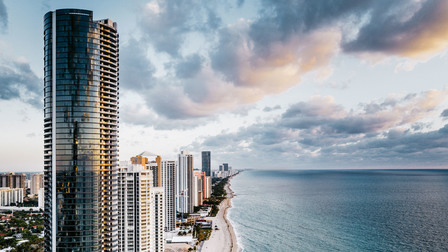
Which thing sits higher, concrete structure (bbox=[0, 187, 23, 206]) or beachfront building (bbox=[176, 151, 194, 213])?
beachfront building (bbox=[176, 151, 194, 213])

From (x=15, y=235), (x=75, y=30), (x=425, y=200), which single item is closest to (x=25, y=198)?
(x=15, y=235)

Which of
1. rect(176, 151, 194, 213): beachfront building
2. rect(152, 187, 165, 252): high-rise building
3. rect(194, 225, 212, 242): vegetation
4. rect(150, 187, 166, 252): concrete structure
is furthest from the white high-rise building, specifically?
rect(176, 151, 194, 213): beachfront building

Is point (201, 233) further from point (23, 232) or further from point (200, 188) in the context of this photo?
point (200, 188)

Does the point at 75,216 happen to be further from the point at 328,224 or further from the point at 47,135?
the point at 328,224

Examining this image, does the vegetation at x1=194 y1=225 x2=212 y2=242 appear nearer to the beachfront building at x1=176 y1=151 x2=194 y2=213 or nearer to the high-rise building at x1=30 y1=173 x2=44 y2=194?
the beachfront building at x1=176 y1=151 x2=194 y2=213

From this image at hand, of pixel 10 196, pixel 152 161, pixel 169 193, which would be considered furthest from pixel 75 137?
pixel 10 196

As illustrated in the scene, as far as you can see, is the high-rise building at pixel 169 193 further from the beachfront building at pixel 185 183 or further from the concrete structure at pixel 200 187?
the concrete structure at pixel 200 187

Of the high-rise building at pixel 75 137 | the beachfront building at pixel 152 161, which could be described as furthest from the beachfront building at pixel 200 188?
the high-rise building at pixel 75 137
